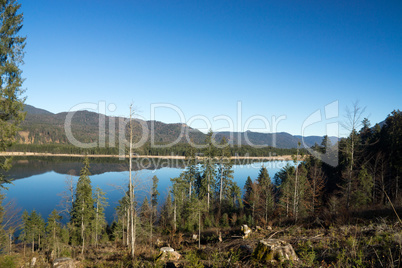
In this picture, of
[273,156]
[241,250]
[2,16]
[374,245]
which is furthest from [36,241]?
[273,156]

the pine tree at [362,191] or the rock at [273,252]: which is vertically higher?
the rock at [273,252]

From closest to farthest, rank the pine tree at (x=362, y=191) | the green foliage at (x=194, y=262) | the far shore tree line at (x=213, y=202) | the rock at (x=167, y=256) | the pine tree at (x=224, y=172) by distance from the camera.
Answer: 1. the green foliage at (x=194, y=262)
2. the rock at (x=167, y=256)
3. the far shore tree line at (x=213, y=202)
4. the pine tree at (x=362, y=191)
5. the pine tree at (x=224, y=172)

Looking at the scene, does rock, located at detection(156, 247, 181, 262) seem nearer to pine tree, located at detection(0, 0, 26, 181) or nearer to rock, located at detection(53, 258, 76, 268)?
rock, located at detection(53, 258, 76, 268)

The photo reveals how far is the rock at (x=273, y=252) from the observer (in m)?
5.22

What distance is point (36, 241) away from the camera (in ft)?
94.9

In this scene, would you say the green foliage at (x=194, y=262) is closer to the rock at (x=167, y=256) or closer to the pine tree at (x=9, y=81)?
the rock at (x=167, y=256)

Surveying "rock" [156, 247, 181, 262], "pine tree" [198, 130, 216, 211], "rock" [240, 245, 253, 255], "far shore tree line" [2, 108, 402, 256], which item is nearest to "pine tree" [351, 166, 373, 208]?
"far shore tree line" [2, 108, 402, 256]

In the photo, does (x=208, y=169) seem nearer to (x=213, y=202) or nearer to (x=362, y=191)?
(x=213, y=202)

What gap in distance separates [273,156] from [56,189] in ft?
294

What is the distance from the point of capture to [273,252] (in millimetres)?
5266

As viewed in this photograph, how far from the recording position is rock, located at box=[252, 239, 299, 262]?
205 inches

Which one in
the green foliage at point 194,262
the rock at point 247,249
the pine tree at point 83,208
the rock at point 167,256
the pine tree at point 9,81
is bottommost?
the pine tree at point 83,208

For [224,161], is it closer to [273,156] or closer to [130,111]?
[130,111]

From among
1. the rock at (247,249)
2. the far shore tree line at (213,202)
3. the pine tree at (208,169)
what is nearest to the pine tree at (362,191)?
the far shore tree line at (213,202)
